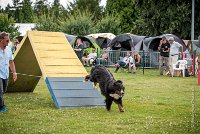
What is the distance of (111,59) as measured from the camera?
30297 millimetres

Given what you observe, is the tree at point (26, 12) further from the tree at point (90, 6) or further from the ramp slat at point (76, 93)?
the ramp slat at point (76, 93)

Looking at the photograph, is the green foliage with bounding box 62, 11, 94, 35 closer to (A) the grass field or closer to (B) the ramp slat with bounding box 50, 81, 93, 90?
(A) the grass field

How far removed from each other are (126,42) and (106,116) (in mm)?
22716

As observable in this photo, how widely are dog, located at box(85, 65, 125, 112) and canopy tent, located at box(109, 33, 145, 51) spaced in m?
19.1

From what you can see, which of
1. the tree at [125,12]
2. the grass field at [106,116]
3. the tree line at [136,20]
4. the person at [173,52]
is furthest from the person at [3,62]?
the tree at [125,12]

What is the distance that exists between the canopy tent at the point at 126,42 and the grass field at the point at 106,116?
17005 mm

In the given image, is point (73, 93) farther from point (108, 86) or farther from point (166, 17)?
point (166, 17)

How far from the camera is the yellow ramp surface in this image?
1220cm

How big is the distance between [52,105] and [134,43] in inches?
783

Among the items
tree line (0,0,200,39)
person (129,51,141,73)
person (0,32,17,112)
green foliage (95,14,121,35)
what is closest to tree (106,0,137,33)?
tree line (0,0,200,39)

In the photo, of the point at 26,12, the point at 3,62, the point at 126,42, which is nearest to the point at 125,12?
the point at 126,42

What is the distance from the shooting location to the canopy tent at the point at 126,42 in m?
31.5

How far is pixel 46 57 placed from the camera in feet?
40.5

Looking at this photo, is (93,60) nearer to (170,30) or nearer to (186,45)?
(186,45)
